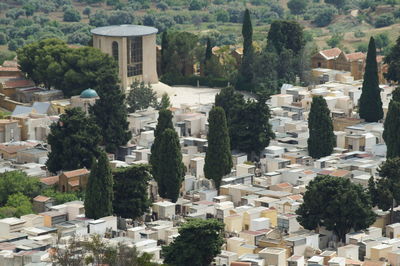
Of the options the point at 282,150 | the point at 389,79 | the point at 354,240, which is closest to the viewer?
the point at 354,240

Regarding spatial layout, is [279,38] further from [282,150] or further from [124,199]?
[124,199]

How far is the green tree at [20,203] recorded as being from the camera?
196 ft

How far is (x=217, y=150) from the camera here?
63656 mm

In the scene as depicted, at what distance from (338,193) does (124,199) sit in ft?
27.5

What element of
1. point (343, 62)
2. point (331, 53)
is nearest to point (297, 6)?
point (331, 53)

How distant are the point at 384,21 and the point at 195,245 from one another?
62426 mm

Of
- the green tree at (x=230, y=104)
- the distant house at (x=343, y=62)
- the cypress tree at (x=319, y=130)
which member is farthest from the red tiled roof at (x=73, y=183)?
the distant house at (x=343, y=62)

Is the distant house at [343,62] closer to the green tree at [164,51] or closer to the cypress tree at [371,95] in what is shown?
the green tree at [164,51]

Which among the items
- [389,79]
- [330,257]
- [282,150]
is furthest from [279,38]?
[330,257]

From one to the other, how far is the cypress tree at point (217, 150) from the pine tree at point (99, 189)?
278 inches

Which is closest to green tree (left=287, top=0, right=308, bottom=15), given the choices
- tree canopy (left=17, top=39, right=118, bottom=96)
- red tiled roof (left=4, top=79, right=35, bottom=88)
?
tree canopy (left=17, top=39, right=118, bottom=96)

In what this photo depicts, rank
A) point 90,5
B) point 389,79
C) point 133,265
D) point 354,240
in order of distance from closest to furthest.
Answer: point 133,265
point 354,240
point 389,79
point 90,5

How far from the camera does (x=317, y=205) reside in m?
56.8

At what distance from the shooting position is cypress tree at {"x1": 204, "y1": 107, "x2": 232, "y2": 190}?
63.7 m
